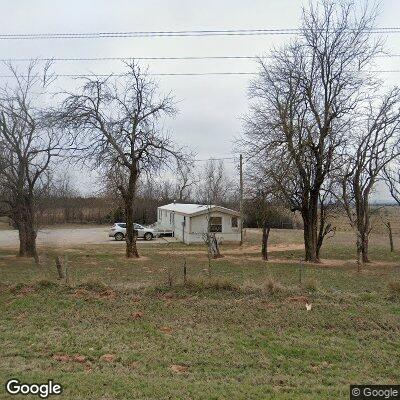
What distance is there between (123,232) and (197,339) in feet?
106

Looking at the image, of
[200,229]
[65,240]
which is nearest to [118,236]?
[65,240]

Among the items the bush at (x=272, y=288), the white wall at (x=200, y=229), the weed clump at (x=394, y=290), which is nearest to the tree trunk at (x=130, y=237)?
the white wall at (x=200, y=229)

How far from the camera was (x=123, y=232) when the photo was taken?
3806 cm

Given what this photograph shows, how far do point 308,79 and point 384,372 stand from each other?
18.2 metres

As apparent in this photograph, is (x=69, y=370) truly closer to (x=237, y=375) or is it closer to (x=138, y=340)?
(x=138, y=340)

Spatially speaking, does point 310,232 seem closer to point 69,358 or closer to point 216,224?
point 216,224

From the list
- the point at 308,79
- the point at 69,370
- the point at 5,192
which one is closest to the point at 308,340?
the point at 69,370

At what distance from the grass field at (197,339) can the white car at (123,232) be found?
2753cm

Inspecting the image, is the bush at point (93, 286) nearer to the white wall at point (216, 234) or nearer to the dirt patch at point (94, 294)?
the dirt patch at point (94, 294)

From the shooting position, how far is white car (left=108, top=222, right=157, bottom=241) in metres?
38.0

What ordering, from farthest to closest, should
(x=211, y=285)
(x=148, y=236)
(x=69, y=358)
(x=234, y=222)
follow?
(x=148, y=236)
(x=234, y=222)
(x=211, y=285)
(x=69, y=358)

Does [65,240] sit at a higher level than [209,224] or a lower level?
lower

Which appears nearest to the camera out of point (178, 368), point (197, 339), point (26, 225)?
point (178, 368)

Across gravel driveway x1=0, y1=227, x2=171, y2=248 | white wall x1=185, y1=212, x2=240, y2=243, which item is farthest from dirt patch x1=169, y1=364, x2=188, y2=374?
gravel driveway x1=0, y1=227, x2=171, y2=248
